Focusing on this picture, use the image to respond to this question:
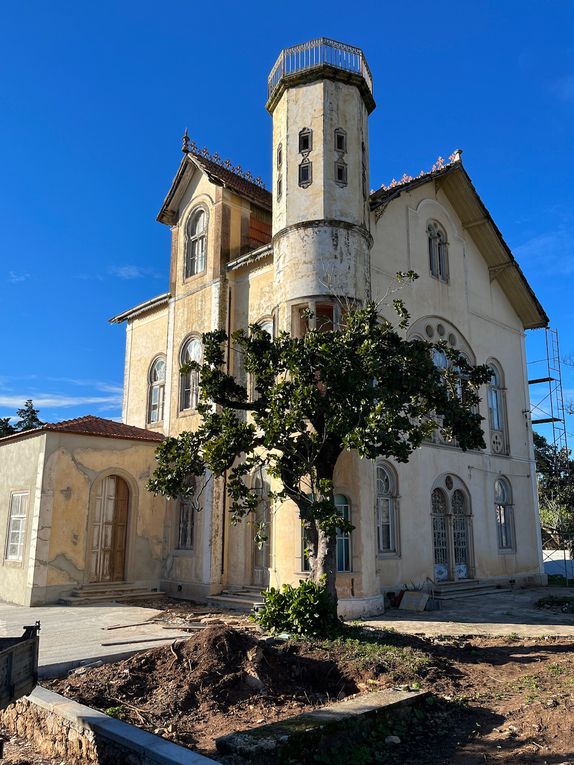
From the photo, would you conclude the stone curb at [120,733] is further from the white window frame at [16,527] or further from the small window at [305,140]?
the small window at [305,140]

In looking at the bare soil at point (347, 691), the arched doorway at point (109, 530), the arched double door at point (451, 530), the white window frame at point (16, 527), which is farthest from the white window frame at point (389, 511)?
the white window frame at point (16, 527)

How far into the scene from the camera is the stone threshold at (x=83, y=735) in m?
5.23

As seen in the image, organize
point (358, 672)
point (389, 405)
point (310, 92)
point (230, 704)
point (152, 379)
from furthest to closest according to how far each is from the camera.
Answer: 1. point (152, 379)
2. point (310, 92)
3. point (389, 405)
4. point (358, 672)
5. point (230, 704)

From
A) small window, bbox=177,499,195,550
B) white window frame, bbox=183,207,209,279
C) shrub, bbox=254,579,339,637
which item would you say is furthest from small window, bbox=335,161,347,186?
shrub, bbox=254,579,339,637

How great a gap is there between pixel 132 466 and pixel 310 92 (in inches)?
428

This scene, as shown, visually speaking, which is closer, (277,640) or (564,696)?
(564,696)

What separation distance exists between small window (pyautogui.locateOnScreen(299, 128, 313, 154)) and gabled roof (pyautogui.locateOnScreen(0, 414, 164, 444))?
8850 millimetres

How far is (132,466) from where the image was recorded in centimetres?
1808

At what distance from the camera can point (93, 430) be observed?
17469mm

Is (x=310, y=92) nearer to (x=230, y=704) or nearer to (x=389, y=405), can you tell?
(x=389, y=405)

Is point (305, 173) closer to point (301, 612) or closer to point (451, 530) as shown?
point (301, 612)

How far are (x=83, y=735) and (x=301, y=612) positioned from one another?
5.02 metres

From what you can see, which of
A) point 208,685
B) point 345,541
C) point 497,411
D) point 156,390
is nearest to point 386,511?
point 345,541

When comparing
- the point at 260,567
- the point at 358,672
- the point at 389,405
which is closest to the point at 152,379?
the point at 260,567
